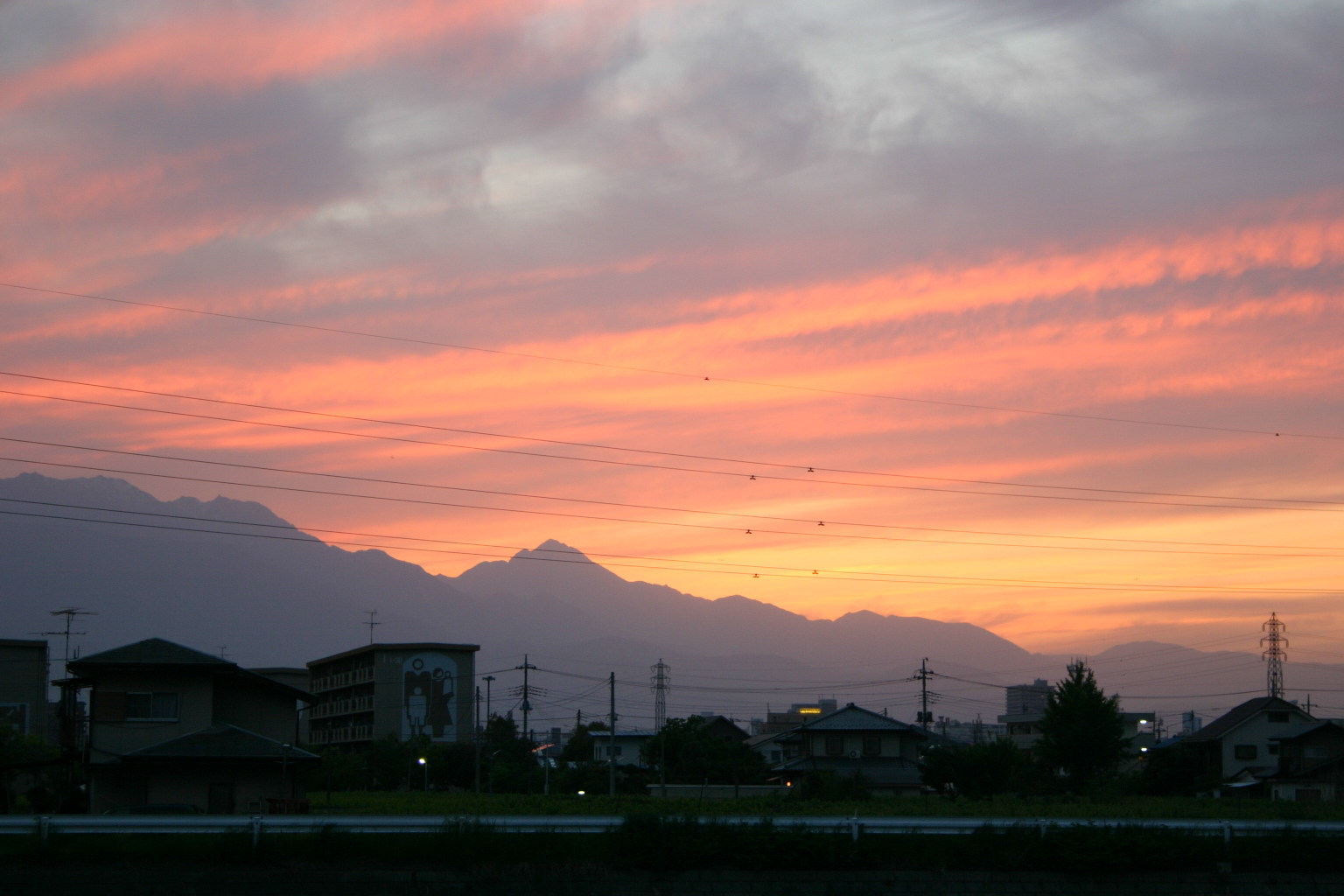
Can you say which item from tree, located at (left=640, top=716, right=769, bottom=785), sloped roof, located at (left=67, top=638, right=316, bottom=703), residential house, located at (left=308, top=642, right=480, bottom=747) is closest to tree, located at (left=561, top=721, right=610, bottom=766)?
tree, located at (left=640, top=716, right=769, bottom=785)

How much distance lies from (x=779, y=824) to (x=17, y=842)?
1524cm

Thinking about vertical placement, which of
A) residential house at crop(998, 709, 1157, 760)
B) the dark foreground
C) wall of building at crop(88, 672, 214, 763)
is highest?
wall of building at crop(88, 672, 214, 763)

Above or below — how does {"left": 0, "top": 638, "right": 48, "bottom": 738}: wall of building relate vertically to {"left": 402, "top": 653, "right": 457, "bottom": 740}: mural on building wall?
above

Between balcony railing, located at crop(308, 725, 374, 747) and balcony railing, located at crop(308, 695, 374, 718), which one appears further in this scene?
balcony railing, located at crop(308, 695, 374, 718)

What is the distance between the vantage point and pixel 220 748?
1469 inches

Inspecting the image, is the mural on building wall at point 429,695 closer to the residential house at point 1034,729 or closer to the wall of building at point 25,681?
the wall of building at point 25,681

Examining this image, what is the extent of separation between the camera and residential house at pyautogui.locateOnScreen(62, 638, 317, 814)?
36.9 m

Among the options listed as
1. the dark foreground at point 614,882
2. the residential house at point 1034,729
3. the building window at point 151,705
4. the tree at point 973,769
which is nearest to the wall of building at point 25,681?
the building window at point 151,705

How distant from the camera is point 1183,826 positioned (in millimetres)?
25188

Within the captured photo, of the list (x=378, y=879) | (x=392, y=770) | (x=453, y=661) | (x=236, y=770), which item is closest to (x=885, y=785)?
(x=392, y=770)

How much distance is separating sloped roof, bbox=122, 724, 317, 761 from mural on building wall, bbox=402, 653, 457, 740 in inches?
2960

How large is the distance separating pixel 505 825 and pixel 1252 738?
225 feet

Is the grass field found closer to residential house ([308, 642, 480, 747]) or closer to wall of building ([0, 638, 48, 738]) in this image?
wall of building ([0, 638, 48, 738])

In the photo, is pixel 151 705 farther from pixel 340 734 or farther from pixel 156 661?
pixel 340 734
